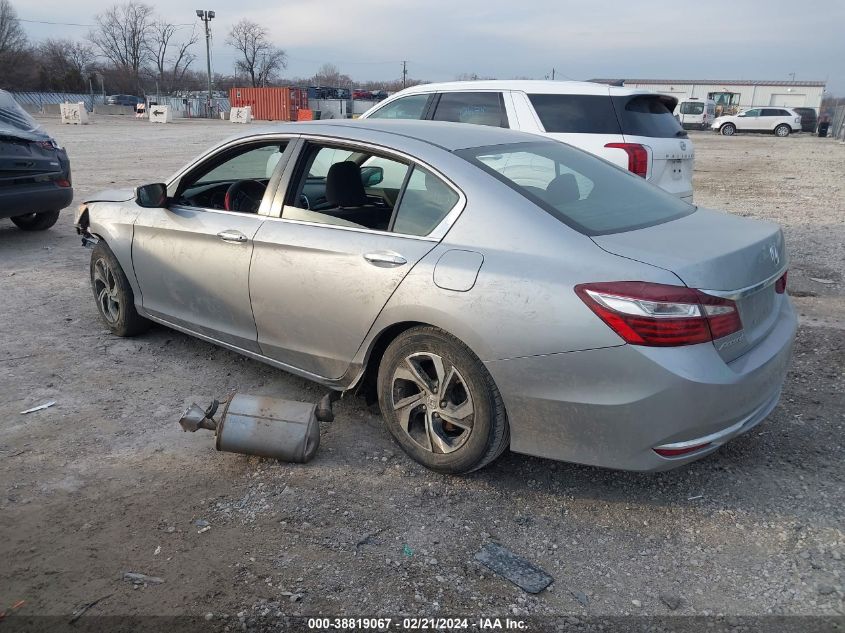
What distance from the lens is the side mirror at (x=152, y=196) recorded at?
435cm

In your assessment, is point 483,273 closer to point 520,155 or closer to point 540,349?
point 540,349

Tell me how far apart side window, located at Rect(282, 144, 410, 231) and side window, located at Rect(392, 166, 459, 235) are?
12.7 inches

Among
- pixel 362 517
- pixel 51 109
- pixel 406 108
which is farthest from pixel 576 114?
pixel 51 109

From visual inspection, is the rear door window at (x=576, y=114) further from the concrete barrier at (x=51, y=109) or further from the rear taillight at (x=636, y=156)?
the concrete barrier at (x=51, y=109)

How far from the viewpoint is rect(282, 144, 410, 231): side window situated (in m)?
3.73

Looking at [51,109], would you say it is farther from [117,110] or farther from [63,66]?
[63,66]

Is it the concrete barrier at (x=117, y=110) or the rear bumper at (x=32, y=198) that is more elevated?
the concrete barrier at (x=117, y=110)

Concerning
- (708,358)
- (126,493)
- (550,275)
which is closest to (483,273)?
(550,275)

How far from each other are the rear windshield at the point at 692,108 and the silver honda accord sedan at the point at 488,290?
48837mm

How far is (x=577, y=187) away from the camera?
3459 mm

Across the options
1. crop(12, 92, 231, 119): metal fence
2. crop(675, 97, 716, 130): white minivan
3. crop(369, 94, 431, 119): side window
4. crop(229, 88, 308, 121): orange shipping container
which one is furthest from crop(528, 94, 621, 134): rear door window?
crop(12, 92, 231, 119): metal fence

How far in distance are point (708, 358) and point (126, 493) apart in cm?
261

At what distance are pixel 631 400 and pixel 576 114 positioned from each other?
483cm

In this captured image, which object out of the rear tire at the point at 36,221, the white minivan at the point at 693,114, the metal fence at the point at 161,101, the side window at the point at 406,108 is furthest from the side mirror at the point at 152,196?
the metal fence at the point at 161,101
